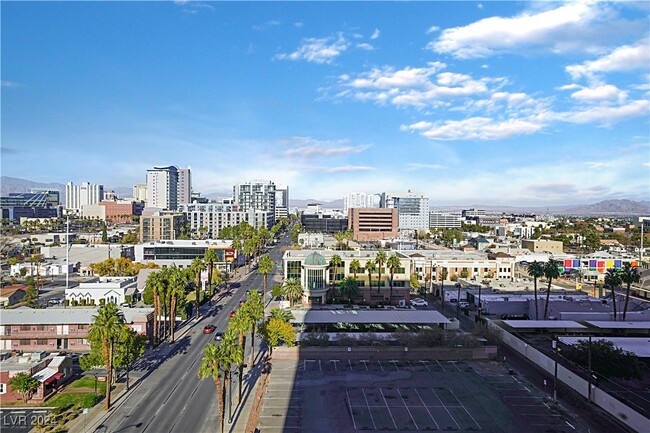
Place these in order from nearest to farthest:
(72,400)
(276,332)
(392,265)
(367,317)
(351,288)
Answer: (72,400) < (276,332) < (367,317) < (351,288) < (392,265)

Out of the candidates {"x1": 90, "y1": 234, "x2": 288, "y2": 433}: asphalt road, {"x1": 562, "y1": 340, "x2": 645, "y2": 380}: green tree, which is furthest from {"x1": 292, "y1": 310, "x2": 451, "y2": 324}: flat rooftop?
{"x1": 562, "y1": 340, "x2": 645, "y2": 380}: green tree

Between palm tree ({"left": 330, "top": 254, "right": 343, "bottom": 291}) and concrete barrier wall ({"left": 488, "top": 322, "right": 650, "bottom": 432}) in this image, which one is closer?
concrete barrier wall ({"left": 488, "top": 322, "right": 650, "bottom": 432})

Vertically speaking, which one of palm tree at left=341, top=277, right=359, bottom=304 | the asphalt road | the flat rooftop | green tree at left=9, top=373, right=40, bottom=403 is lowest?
the asphalt road

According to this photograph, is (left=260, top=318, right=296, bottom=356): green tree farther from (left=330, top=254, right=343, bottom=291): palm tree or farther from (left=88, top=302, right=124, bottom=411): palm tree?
(left=330, top=254, right=343, bottom=291): palm tree

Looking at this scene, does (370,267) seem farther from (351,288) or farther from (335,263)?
(335,263)

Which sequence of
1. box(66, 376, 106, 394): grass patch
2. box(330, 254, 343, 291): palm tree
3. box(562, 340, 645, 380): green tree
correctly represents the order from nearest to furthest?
box(562, 340, 645, 380): green tree
box(66, 376, 106, 394): grass patch
box(330, 254, 343, 291): palm tree

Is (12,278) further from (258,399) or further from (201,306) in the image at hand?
(258,399)

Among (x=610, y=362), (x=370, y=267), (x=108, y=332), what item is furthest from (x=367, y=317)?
(x=108, y=332)
